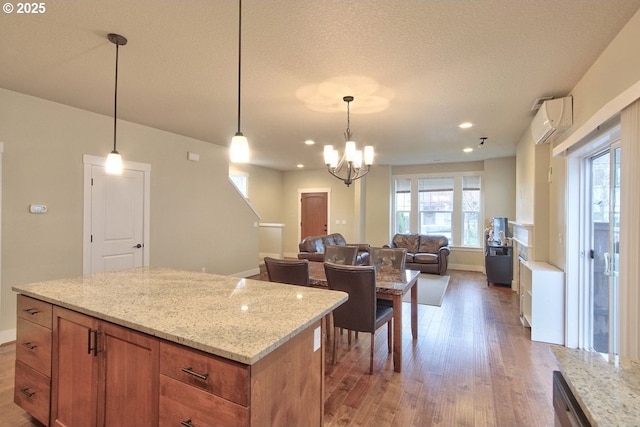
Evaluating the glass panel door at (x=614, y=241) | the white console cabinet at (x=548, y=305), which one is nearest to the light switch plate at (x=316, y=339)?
the glass panel door at (x=614, y=241)

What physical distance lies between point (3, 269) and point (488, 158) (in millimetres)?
8107

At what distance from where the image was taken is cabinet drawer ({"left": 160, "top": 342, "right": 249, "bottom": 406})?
1137 mm

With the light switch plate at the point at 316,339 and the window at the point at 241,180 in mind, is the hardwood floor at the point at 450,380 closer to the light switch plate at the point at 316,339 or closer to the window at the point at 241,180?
the light switch plate at the point at 316,339

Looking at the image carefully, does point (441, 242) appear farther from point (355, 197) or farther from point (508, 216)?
point (355, 197)

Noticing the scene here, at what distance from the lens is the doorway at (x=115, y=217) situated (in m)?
3.92

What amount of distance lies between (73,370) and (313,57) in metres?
2.51

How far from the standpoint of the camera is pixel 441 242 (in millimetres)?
7379

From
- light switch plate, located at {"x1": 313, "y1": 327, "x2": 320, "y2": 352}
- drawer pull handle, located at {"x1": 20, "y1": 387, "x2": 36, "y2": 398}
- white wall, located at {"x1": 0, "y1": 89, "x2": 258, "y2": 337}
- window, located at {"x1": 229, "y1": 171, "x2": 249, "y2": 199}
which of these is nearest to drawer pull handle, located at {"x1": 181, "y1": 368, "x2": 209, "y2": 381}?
light switch plate, located at {"x1": 313, "y1": 327, "x2": 320, "y2": 352}

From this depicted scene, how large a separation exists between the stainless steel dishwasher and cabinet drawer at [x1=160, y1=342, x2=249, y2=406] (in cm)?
100

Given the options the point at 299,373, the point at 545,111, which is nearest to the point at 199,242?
the point at 299,373

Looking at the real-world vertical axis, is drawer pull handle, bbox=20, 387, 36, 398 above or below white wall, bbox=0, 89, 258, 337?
below

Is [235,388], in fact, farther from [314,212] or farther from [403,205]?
[314,212]

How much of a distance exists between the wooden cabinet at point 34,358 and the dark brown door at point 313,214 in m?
7.57

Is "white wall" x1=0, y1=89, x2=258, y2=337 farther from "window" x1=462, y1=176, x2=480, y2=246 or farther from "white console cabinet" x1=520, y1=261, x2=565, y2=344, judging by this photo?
"window" x1=462, y1=176, x2=480, y2=246
